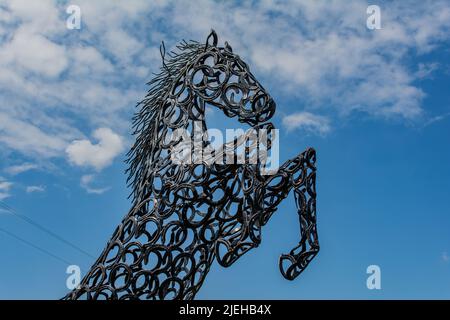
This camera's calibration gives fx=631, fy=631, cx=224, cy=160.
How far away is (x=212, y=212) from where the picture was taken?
4.75 m

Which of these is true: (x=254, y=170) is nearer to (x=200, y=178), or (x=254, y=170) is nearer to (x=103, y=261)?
(x=200, y=178)

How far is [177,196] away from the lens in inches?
184

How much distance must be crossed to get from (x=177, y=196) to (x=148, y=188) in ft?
0.98

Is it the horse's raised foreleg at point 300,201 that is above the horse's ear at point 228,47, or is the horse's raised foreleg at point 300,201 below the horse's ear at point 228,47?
below

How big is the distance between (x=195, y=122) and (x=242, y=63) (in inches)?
25.2

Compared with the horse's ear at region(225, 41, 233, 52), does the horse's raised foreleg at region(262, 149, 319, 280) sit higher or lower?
lower

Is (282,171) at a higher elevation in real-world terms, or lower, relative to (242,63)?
lower

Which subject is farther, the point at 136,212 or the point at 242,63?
the point at 242,63

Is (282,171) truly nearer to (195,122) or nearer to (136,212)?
(195,122)

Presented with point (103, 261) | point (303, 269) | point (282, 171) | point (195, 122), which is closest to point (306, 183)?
point (282, 171)
